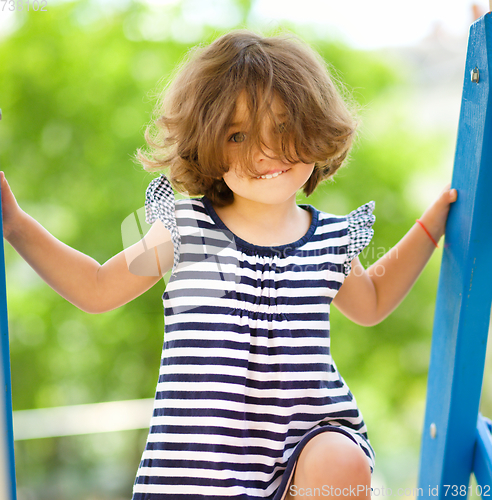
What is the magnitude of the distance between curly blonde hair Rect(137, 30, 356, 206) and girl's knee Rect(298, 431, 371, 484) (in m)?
0.34

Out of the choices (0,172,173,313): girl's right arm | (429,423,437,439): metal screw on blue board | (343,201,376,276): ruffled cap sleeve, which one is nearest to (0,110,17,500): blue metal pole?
(0,172,173,313): girl's right arm

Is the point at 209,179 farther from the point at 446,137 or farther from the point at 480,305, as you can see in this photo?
the point at 446,137

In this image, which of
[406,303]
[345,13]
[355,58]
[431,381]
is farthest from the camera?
[406,303]

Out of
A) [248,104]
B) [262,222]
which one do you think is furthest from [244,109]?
[262,222]

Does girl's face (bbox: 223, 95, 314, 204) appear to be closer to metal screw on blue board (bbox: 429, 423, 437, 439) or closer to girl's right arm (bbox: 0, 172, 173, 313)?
girl's right arm (bbox: 0, 172, 173, 313)

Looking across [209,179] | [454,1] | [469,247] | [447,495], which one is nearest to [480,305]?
[469,247]

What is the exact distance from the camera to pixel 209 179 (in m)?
0.73

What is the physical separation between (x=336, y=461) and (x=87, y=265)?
38 cm

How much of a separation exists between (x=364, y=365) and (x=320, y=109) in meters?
1.77

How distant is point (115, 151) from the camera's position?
74.7 inches

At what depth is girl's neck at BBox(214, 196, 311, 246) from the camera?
72cm

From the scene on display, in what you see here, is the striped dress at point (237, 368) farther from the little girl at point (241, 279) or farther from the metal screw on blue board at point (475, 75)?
the metal screw on blue board at point (475, 75)

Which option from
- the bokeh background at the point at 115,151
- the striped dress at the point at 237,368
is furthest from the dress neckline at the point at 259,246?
the bokeh background at the point at 115,151

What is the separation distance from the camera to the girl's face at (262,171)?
25.4 inches
